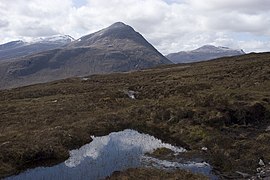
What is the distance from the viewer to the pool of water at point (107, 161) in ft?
99.3

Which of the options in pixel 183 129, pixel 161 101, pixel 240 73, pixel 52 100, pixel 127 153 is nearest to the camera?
pixel 127 153

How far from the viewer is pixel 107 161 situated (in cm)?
3394

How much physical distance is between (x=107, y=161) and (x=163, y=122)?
1701 cm

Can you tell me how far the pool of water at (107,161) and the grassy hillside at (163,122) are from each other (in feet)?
4.53

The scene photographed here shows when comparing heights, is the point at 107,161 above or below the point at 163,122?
below

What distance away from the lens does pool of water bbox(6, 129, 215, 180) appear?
3027 cm

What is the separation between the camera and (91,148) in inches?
1519

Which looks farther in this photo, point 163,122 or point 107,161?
point 163,122

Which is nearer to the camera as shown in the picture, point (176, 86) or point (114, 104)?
point (114, 104)

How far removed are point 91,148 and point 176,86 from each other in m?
39.6

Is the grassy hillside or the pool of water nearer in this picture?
the pool of water

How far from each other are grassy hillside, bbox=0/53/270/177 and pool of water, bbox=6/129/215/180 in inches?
54.4

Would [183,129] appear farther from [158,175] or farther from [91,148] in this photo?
[158,175]

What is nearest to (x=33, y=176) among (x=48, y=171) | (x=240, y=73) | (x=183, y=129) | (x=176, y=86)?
(x=48, y=171)
